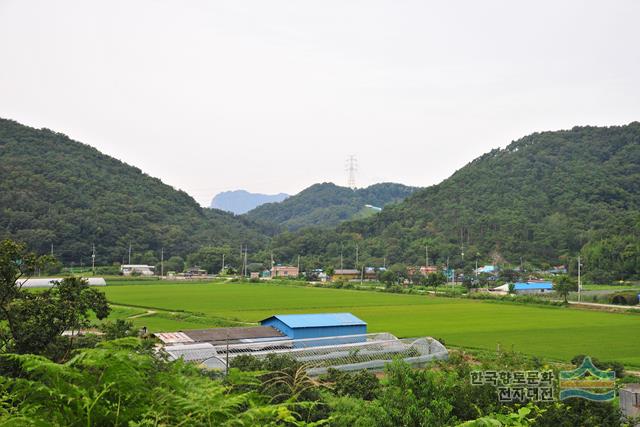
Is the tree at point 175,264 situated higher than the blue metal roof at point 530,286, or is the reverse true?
the tree at point 175,264

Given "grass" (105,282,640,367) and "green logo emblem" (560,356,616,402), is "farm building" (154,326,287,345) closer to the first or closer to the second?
"grass" (105,282,640,367)

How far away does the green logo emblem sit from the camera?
7.75 m

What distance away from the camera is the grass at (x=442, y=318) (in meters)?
27.9

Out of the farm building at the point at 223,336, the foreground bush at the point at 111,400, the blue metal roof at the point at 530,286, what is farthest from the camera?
the blue metal roof at the point at 530,286

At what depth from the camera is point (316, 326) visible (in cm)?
2611

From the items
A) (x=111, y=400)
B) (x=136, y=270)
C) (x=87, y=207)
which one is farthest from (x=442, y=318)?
(x=87, y=207)

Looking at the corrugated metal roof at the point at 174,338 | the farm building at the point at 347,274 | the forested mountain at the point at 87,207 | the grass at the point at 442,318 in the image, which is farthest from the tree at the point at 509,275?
the corrugated metal roof at the point at 174,338

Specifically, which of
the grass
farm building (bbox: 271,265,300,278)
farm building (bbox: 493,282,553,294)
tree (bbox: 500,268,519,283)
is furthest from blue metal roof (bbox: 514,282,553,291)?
farm building (bbox: 271,265,300,278)

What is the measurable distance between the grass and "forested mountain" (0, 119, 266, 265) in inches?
1182

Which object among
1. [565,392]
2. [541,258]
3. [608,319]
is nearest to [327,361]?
[565,392]

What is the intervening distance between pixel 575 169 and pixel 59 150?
9384cm

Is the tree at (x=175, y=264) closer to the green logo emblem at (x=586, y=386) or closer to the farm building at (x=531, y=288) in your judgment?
the farm building at (x=531, y=288)

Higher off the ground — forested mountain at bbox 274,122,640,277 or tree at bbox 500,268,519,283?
forested mountain at bbox 274,122,640,277

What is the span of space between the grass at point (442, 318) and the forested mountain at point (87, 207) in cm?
3002
